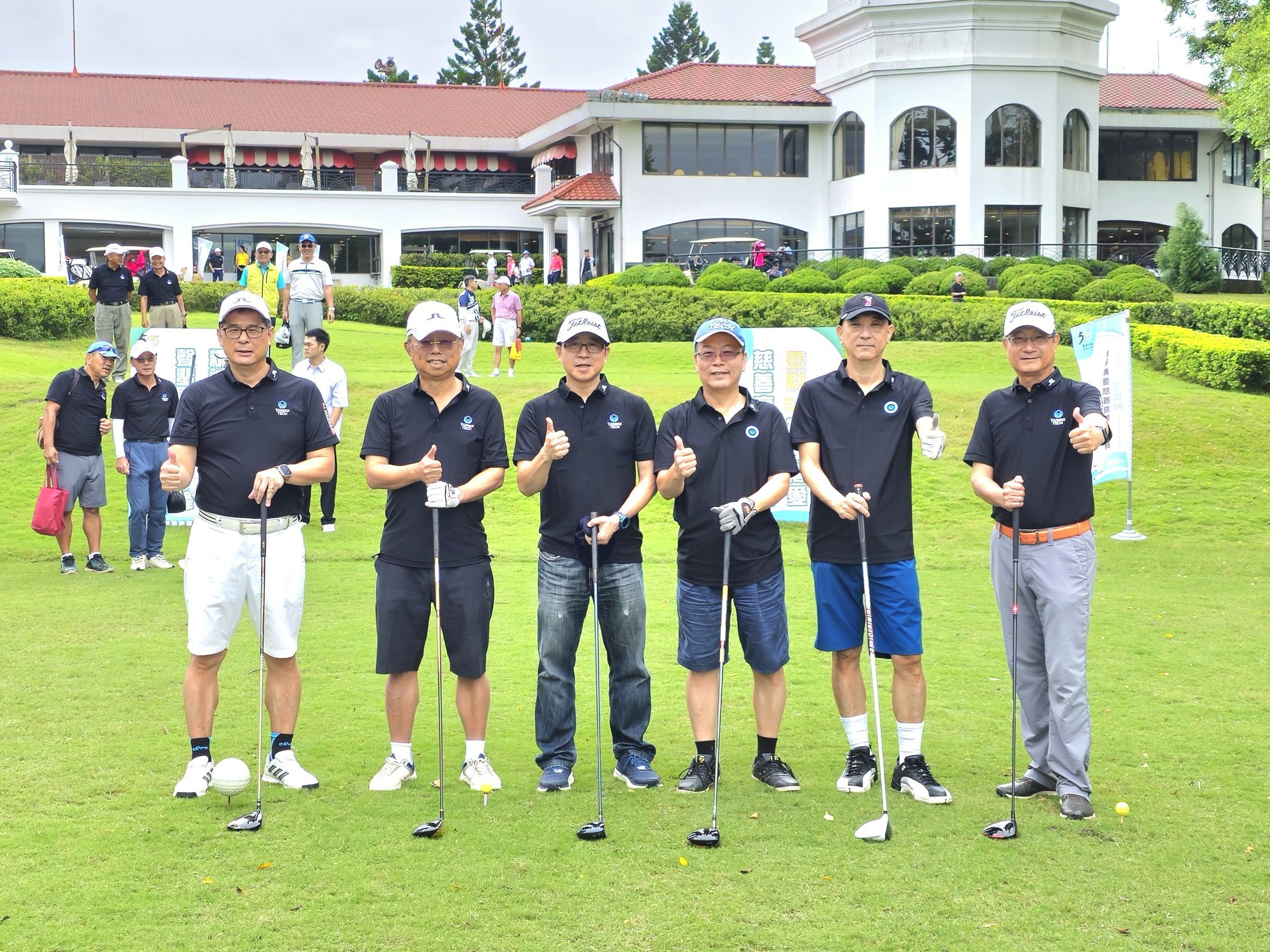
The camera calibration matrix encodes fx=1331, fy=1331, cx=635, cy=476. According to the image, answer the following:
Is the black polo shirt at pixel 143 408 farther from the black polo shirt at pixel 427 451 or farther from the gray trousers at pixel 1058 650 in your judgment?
the gray trousers at pixel 1058 650

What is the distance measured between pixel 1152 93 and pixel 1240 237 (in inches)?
242

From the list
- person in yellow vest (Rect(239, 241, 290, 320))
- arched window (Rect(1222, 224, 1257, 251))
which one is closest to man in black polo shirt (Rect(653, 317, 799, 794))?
person in yellow vest (Rect(239, 241, 290, 320))

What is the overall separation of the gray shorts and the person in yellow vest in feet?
20.4

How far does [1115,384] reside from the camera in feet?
43.7

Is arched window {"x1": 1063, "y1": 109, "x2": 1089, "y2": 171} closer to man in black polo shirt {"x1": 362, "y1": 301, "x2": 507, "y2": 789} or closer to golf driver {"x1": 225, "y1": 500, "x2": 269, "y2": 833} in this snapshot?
man in black polo shirt {"x1": 362, "y1": 301, "x2": 507, "y2": 789}

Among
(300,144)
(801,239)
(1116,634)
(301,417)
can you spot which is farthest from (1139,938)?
(300,144)

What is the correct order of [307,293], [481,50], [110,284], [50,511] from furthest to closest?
[481,50], [110,284], [307,293], [50,511]

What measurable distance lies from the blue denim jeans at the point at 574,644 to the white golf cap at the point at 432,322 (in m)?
1.15

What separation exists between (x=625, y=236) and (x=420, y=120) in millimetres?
14521

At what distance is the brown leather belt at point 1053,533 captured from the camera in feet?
19.4

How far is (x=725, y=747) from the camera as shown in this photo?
683 centimetres

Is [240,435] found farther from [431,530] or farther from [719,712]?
[719,712]

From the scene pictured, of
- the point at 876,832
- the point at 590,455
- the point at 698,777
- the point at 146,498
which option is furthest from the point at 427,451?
the point at 146,498

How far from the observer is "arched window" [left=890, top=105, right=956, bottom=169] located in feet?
132
